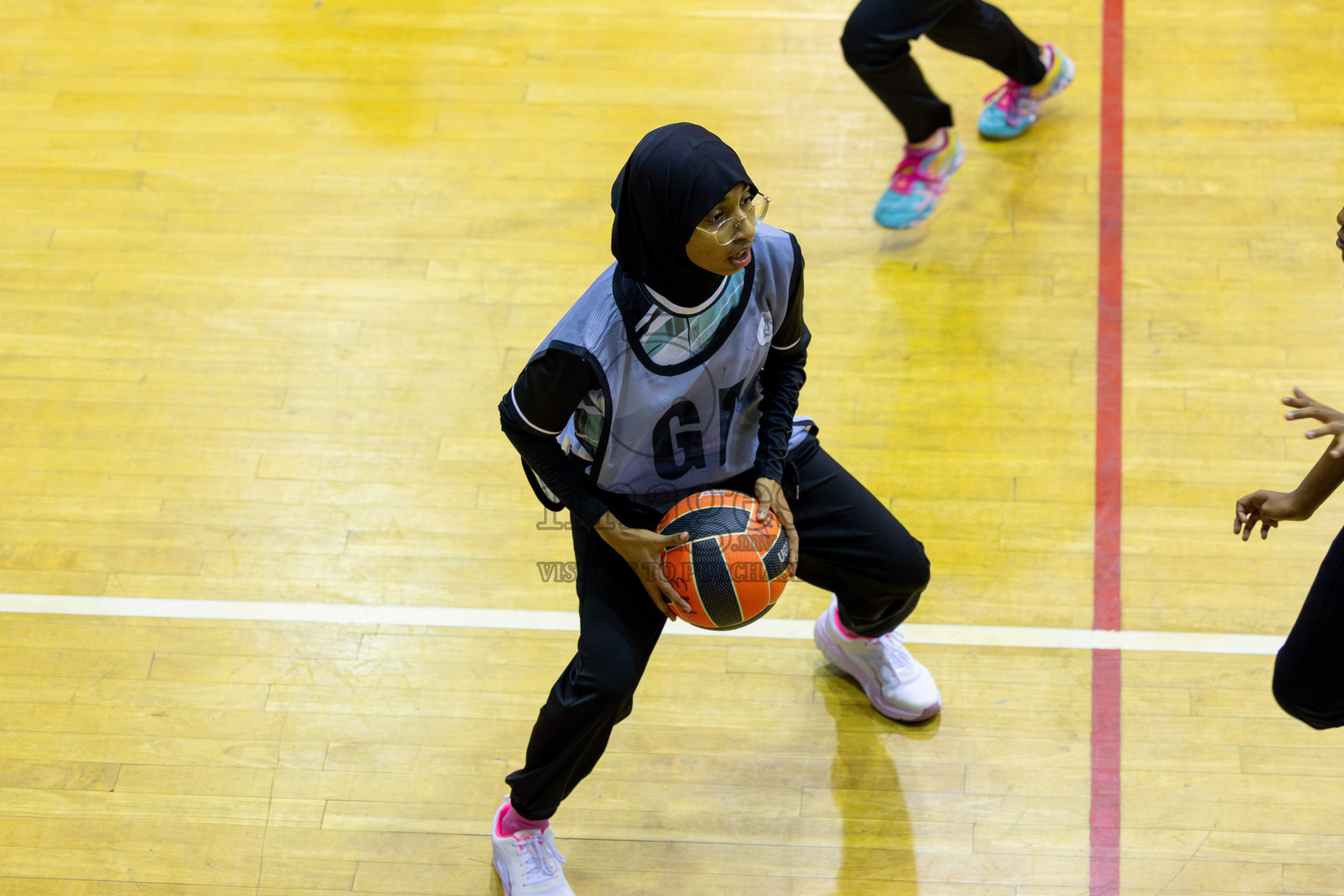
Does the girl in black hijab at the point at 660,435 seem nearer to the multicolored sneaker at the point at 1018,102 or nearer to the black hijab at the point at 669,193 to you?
the black hijab at the point at 669,193

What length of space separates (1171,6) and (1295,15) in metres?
0.50

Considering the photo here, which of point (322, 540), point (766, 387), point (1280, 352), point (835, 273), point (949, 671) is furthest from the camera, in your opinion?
point (835, 273)

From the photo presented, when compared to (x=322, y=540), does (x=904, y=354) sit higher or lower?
higher

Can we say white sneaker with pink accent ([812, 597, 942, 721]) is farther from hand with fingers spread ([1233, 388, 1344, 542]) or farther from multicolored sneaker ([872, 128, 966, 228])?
multicolored sneaker ([872, 128, 966, 228])

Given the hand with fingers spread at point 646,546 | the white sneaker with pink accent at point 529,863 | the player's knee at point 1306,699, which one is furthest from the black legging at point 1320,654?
the white sneaker with pink accent at point 529,863

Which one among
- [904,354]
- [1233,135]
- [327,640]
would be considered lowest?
[327,640]

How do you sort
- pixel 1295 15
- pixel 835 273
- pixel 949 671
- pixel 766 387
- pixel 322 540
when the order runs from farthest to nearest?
pixel 1295 15 → pixel 835 273 → pixel 322 540 → pixel 949 671 → pixel 766 387

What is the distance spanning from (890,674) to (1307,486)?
1.24 metres

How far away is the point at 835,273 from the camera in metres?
4.54

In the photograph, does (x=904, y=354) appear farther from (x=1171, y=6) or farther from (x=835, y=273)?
(x=1171, y=6)

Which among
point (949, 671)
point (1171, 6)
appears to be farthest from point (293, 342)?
point (1171, 6)

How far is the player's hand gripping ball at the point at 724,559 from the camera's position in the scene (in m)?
2.76

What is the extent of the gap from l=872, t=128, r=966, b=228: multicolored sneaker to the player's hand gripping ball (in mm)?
2127

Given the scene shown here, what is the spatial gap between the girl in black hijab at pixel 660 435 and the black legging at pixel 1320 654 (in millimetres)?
873
